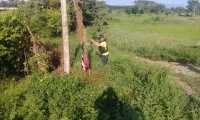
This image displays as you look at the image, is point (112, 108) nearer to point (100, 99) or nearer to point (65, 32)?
point (100, 99)

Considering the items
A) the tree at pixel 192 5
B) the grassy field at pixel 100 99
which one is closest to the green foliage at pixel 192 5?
the tree at pixel 192 5

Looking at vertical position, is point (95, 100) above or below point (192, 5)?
below

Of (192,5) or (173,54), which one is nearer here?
(173,54)

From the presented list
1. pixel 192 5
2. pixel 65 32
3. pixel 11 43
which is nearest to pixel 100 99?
pixel 65 32

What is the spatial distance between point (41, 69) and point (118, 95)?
9.59ft

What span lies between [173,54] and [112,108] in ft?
33.9

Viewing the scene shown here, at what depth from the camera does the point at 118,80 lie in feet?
25.1

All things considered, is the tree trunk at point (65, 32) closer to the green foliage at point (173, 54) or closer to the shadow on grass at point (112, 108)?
the shadow on grass at point (112, 108)

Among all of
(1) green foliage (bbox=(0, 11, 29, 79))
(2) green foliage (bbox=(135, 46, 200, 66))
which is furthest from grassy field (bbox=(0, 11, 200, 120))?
(2) green foliage (bbox=(135, 46, 200, 66))

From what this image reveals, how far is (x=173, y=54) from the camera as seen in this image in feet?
50.9

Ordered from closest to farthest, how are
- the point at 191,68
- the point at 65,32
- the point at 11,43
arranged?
the point at 65,32 < the point at 11,43 < the point at 191,68

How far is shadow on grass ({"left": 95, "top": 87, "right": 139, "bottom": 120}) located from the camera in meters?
5.71

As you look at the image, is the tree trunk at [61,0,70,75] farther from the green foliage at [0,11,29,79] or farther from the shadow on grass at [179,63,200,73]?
the shadow on grass at [179,63,200,73]

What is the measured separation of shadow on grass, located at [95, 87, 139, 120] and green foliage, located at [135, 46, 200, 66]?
8.37 meters
